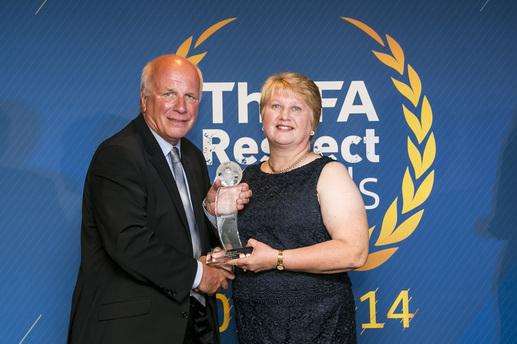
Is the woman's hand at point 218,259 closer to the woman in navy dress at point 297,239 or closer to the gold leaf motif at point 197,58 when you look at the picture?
the woman in navy dress at point 297,239

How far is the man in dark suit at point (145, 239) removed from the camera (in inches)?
77.4

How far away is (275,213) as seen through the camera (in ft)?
6.67

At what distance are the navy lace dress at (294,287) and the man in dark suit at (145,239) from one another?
0.12 meters

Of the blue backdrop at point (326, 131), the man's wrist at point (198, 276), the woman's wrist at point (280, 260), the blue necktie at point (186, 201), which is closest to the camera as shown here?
the woman's wrist at point (280, 260)

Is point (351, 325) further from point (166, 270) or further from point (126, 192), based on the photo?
point (126, 192)

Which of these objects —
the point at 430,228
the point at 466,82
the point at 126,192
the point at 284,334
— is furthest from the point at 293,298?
the point at 466,82

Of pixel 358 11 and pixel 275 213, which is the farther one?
pixel 358 11

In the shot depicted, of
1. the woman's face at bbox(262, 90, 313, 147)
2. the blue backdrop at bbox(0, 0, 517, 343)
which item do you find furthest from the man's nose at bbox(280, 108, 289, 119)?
the blue backdrop at bbox(0, 0, 517, 343)

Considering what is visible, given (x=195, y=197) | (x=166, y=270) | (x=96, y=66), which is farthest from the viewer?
(x=96, y=66)

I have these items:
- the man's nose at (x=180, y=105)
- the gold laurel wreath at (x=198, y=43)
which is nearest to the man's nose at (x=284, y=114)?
the man's nose at (x=180, y=105)

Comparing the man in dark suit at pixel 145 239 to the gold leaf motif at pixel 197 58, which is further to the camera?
the gold leaf motif at pixel 197 58

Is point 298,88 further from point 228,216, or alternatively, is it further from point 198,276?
point 198,276

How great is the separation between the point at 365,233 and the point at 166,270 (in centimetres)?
66

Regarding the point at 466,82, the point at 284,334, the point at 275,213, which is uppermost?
the point at 466,82
